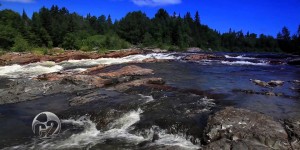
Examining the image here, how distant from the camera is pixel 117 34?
11144cm

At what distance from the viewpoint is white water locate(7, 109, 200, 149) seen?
9.84 meters

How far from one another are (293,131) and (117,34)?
104328mm

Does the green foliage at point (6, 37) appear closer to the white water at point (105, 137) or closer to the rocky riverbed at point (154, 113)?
the rocky riverbed at point (154, 113)

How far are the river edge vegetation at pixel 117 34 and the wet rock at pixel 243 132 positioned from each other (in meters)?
42.3

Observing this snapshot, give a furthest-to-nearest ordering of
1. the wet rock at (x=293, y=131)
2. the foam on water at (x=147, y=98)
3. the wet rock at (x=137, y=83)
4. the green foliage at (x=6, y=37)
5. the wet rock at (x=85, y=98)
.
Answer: the green foliage at (x=6, y=37), the wet rock at (x=137, y=83), the wet rock at (x=85, y=98), the foam on water at (x=147, y=98), the wet rock at (x=293, y=131)

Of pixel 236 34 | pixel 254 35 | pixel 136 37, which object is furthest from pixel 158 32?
pixel 254 35

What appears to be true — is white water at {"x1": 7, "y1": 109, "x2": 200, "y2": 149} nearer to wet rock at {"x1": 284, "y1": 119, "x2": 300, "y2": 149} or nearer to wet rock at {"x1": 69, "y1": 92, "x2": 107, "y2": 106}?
wet rock at {"x1": 69, "y1": 92, "x2": 107, "y2": 106}

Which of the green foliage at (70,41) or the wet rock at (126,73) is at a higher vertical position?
the green foliage at (70,41)

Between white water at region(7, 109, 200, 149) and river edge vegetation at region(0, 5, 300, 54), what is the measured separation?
39.5 meters

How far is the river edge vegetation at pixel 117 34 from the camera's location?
72938 millimetres

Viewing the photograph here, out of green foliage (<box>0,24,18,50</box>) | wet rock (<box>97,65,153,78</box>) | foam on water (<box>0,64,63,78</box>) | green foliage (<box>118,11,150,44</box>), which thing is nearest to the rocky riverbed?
wet rock (<box>97,65,153,78</box>)

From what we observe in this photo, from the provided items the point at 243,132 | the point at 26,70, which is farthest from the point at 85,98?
the point at 26,70

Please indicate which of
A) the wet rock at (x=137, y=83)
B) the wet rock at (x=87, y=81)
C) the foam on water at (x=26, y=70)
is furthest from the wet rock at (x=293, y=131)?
the foam on water at (x=26, y=70)

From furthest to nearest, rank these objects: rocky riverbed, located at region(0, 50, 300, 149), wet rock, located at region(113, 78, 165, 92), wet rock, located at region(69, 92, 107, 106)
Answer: wet rock, located at region(113, 78, 165, 92) < wet rock, located at region(69, 92, 107, 106) < rocky riverbed, located at region(0, 50, 300, 149)
